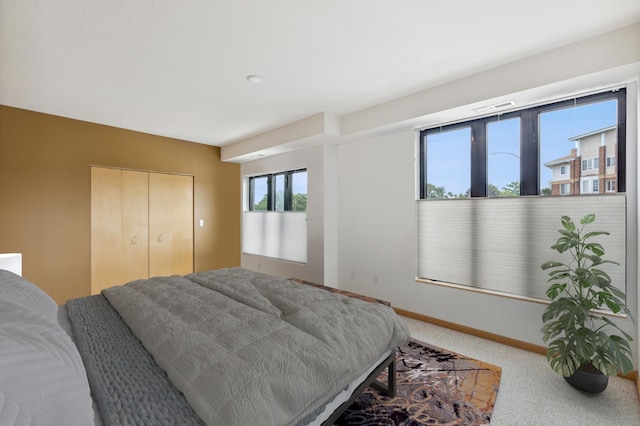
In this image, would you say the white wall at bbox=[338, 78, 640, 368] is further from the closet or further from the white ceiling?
the closet

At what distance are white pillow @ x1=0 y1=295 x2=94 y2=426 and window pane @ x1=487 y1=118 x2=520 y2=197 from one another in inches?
134

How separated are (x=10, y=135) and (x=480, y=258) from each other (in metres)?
5.65

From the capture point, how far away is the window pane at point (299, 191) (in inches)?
191

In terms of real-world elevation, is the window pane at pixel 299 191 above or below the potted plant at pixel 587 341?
above

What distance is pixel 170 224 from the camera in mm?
4852

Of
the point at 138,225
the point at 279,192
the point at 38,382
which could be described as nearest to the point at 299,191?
the point at 279,192

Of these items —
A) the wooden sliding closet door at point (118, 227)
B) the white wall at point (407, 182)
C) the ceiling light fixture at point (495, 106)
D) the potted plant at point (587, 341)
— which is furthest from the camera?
the wooden sliding closet door at point (118, 227)

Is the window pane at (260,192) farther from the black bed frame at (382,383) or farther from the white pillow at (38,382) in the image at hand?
the white pillow at (38,382)

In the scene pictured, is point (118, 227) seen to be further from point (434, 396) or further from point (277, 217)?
point (434, 396)

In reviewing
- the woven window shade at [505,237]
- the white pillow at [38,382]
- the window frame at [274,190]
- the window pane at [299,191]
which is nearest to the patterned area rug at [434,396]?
the woven window shade at [505,237]

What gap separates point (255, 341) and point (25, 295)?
109 centimetres

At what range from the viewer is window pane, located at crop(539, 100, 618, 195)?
2.40m

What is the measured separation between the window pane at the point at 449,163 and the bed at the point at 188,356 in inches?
78.0

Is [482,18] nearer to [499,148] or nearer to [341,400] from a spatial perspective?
[499,148]
